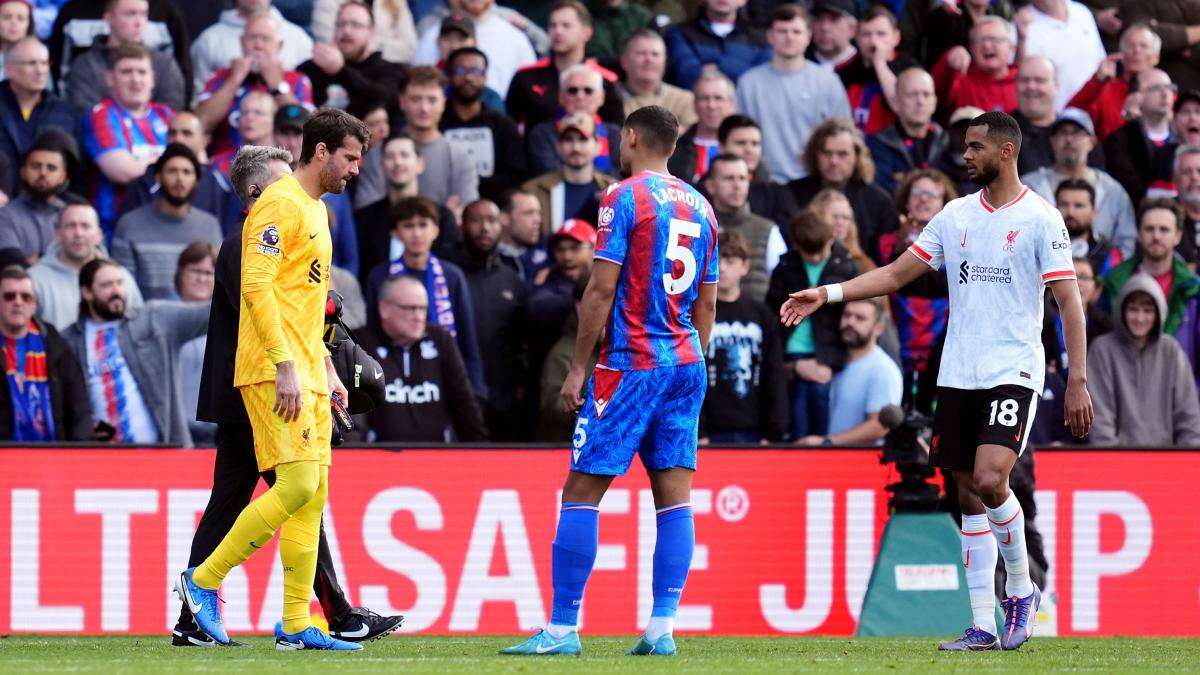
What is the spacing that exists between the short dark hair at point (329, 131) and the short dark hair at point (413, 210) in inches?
194

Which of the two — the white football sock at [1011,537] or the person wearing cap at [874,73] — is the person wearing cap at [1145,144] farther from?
the white football sock at [1011,537]

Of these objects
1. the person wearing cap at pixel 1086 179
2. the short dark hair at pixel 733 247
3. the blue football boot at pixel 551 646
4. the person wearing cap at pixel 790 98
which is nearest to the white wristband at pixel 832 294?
the blue football boot at pixel 551 646

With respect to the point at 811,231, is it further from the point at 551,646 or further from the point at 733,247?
the point at 551,646

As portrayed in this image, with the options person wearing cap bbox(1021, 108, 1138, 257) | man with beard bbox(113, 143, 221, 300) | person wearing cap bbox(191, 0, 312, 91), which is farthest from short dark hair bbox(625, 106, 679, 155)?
person wearing cap bbox(191, 0, 312, 91)

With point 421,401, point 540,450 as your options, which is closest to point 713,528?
point 540,450

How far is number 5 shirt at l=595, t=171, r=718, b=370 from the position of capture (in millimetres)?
7992

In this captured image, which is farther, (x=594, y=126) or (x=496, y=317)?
(x=594, y=126)

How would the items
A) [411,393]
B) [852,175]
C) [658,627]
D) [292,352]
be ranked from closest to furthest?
[292,352] < [658,627] < [411,393] < [852,175]

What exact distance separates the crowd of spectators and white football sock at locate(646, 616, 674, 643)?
12.5 ft

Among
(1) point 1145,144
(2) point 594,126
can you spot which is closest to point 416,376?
(2) point 594,126

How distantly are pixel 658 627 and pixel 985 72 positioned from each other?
9.00m

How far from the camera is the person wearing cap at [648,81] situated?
15.3 m

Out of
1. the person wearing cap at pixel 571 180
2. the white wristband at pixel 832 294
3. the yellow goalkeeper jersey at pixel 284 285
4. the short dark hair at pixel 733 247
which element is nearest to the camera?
the yellow goalkeeper jersey at pixel 284 285

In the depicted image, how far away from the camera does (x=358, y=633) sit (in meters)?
9.02
